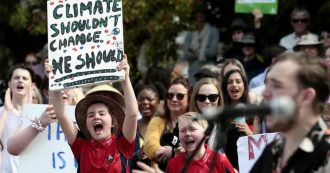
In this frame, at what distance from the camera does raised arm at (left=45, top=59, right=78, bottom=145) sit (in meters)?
7.54

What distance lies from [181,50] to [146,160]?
6.53 meters

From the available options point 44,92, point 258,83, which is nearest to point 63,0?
point 44,92

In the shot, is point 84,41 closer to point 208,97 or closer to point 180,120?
point 180,120

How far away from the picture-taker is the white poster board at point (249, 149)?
26.3 feet

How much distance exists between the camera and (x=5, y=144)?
30.2 feet

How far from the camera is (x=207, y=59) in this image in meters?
14.3

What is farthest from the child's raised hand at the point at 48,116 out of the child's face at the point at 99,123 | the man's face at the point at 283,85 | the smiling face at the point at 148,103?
the man's face at the point at 283,85

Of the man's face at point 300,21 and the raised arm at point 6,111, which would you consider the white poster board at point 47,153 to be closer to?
the raised arm at point 6,111

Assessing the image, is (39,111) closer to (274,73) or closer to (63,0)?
(63,0)

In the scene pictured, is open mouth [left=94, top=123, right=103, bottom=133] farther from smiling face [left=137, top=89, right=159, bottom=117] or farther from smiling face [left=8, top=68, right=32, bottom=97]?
smiling face [left=137, top=89, right=159, bottom=117]

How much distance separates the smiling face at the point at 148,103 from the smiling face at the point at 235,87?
90 centimetres

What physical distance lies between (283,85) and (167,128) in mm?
4293

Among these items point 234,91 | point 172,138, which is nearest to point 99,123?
point 172,138

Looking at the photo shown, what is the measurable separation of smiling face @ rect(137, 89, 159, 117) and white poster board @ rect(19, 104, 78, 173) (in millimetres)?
1234
